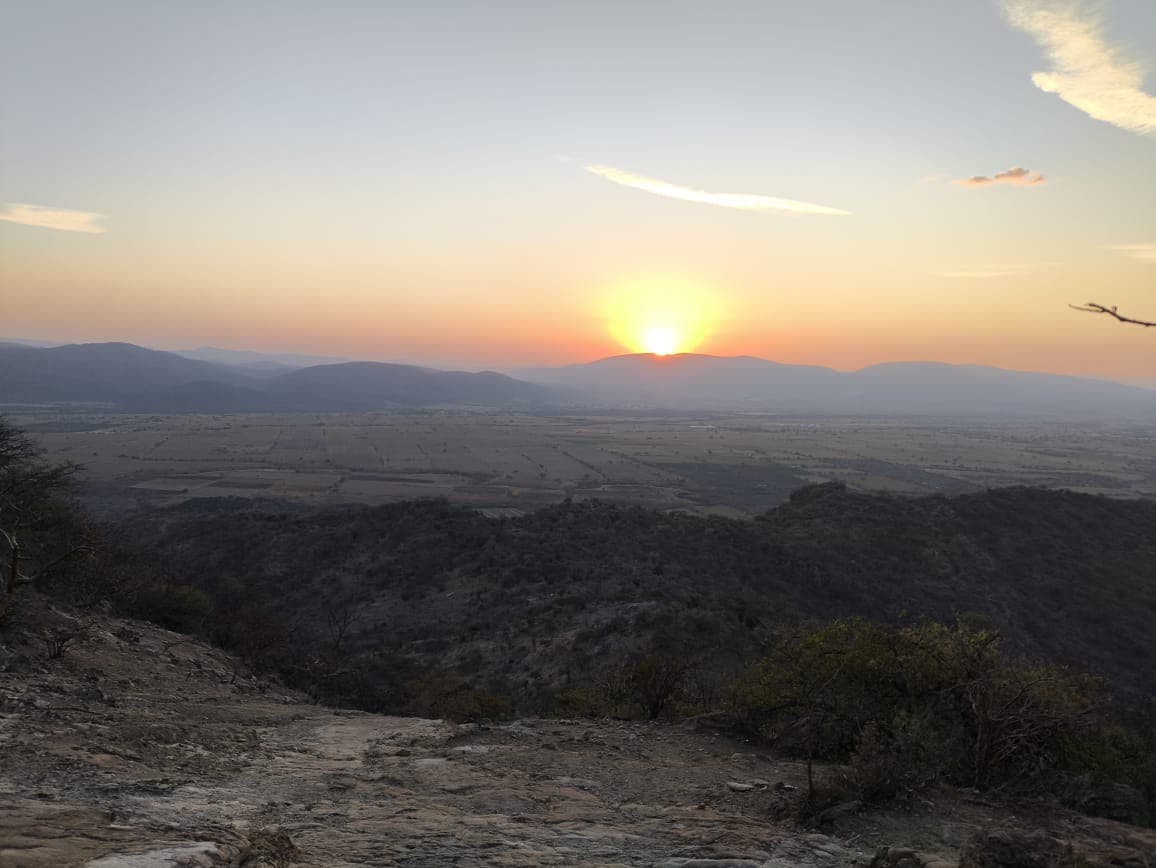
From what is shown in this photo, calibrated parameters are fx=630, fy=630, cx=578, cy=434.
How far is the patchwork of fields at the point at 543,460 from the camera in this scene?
69188mm

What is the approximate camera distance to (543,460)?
3932 inches

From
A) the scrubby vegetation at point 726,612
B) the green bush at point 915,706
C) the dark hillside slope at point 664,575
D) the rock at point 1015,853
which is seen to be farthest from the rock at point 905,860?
the dark hillside slope at point 664,575

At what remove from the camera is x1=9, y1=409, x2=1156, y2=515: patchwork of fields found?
69188mm

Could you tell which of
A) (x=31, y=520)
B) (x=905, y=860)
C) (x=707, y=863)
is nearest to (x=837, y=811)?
(x=905, y=860)

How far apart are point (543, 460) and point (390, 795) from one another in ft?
304

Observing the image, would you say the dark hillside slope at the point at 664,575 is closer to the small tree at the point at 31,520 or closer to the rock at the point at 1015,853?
the small tree at the point at 31,520

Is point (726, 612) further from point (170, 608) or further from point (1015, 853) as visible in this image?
point (1015, 853)

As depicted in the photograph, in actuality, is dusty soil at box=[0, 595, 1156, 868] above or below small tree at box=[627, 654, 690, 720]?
above

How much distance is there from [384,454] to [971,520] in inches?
3292

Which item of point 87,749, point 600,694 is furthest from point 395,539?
point 87,749

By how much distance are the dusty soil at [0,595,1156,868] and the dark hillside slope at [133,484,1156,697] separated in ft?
34.3

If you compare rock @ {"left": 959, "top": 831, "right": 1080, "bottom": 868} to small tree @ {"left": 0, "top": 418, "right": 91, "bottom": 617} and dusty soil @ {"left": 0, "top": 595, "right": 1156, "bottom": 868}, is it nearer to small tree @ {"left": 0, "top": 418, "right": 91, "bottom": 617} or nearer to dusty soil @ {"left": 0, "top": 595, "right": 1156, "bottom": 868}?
dusty soil @ {"left": 0, "top": 595, "right": 1156, "bottom": 868}

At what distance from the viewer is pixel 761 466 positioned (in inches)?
3723

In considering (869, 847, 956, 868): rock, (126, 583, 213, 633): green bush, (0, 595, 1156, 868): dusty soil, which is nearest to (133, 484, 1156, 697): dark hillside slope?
(126, 583, 213, 633): green bush
